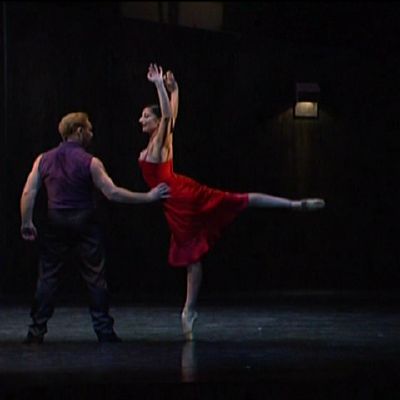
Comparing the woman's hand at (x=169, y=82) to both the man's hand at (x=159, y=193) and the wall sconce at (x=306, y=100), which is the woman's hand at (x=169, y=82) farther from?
the wall sconce at (x=306, y=100)

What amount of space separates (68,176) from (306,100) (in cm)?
558

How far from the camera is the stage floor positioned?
782 cm

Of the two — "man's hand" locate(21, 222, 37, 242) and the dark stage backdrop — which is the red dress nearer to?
"man's hand" locate(21, 222, 37, 242)

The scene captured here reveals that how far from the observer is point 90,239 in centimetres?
989

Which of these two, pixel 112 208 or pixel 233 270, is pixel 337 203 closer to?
pixel 233 270

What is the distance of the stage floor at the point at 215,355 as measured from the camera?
7.82 meters

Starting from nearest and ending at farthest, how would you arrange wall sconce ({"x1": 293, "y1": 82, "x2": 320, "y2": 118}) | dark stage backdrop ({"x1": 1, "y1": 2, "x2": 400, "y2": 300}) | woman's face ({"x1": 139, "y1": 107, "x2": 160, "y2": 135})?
woman's face ({"x1": 139, "y1": 107, "x2": 160, "y2": 135})
dark stage backdrop ({"x1": 1, "y1": 2, "x2": 400, "y2": 300})
wall sconce ({"x1": 293, "y1": 82, "x2": 320, "y2": 118})

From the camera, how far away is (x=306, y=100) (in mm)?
14883

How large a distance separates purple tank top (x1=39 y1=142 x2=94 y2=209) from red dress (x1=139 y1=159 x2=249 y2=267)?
19.9 inches

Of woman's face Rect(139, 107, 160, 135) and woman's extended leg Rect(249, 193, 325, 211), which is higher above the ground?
woman's face Rect(139, 107, 160, 135)

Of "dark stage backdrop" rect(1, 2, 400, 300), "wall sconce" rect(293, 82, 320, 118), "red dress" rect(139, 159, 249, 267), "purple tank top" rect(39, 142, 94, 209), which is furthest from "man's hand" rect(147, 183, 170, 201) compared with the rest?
"wall sconce" rect(293, 82, 320, 118)

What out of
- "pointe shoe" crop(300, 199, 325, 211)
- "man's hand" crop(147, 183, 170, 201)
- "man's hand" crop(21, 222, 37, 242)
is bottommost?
"man's hand" crop(21, 222, 37, 242)

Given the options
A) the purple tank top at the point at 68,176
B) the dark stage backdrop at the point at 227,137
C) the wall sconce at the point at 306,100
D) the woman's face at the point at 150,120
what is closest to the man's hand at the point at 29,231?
the purple tank top at the point at 68,176

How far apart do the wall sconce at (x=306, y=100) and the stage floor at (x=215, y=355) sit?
2645mm
